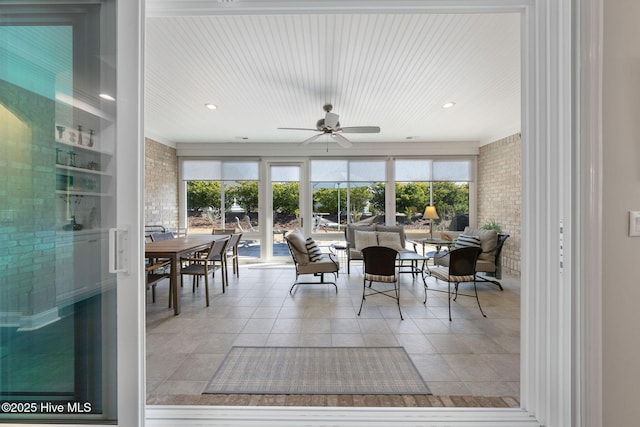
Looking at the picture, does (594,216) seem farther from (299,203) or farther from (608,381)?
(299,203)

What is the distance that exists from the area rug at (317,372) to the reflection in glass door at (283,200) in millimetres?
4043

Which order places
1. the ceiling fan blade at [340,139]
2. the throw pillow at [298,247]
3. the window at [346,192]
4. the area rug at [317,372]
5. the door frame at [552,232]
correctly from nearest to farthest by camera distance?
the door frame at [552,232], the area rug at [317,372], the ceiling fan blade at [340,139], the throw pillow at [298,247], the window at [346,192]

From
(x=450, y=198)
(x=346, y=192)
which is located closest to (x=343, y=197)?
(x=346, y=192)

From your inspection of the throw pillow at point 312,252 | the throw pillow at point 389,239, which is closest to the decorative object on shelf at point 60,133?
the throw pillow at point 312,252

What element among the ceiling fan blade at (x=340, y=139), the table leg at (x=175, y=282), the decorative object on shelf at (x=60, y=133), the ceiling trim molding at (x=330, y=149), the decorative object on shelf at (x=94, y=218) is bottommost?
the table leg at (x=175, y=282)

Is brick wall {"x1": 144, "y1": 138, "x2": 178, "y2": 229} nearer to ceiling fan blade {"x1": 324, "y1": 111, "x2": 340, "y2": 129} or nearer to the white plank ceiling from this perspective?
the white plank ceiling

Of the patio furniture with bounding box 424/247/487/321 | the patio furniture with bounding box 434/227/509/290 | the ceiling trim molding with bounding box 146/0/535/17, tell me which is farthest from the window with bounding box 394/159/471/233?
the ceiling trim molding with bounding box 146/0/535/17

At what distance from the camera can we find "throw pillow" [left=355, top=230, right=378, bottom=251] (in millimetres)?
5074

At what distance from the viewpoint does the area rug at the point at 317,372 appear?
179 centimetres

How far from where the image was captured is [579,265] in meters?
1.09

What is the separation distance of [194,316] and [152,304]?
34.3 inches

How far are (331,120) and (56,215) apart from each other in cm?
290

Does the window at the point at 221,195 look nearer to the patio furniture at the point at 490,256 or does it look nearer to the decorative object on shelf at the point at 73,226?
the patio furniture at the point at 490,256

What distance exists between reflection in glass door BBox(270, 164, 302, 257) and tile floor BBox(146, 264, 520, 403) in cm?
221
